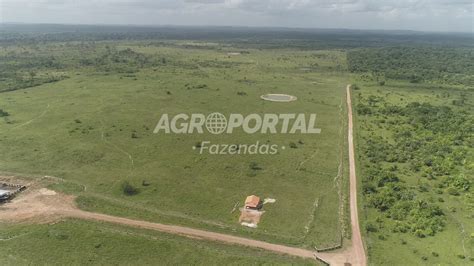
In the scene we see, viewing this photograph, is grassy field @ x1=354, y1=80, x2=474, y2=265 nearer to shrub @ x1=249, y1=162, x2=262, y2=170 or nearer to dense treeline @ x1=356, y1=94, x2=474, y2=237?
dense treeline @ x1=356, y1=94, x2=474, y2=237

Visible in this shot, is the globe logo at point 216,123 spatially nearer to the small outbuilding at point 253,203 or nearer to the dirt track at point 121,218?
the small outbuilding at point 253,203

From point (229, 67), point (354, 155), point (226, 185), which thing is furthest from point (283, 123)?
point (229, 67)

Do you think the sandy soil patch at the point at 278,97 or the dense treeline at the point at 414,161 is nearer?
the dense treeline at the point at 414,161

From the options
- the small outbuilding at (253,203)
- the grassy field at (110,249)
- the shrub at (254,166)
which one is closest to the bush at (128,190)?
the grassy field at (110,249)

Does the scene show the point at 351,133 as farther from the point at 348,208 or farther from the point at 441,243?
the point at 441,243

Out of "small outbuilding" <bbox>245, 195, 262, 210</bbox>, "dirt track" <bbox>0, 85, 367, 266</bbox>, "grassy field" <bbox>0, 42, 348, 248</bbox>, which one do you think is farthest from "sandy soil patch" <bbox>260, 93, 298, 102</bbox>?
"small outbuilding" <bbox>245, 195, 262, 210</bbox>

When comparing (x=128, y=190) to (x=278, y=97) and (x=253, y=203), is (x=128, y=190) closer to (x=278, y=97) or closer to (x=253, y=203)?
(x=253, y=203)

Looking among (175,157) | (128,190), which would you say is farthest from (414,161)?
(128,190)
